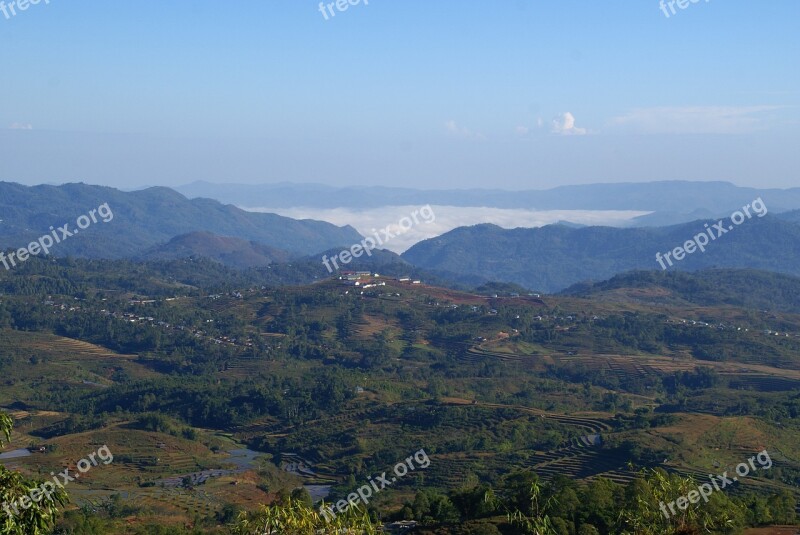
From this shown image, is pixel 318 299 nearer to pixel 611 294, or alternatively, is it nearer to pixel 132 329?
pixel 132 329

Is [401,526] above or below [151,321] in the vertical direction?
below

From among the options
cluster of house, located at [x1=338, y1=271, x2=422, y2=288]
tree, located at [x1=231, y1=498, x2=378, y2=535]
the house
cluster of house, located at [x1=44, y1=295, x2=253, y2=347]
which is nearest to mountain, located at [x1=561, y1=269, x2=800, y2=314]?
cluster of house, located at [x1=338, y1=271, x2=422, y2=288]

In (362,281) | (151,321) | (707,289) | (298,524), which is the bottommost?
(707,289)

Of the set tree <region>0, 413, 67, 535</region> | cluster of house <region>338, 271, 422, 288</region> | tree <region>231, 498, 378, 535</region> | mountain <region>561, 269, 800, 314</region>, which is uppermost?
tree <region>0, 413, 67, 535</region>

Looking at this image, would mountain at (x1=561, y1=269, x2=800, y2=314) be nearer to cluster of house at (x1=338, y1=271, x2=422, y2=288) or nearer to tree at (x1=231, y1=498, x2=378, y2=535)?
cluster of house at (x1=338, y1=271, x2=422, y2=288)

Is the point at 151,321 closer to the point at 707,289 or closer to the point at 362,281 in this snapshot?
the point at 362,281

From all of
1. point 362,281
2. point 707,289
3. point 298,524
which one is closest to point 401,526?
point 298,524

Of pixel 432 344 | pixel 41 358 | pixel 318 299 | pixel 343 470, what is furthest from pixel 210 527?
pixel 318 299

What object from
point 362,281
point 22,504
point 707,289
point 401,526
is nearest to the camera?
point 22,504
